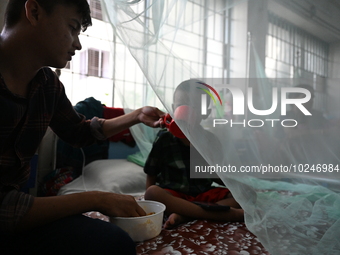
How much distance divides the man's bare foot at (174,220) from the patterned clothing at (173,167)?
179 mm

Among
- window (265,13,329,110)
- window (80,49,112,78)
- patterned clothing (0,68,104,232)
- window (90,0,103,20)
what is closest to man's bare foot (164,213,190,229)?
patterned clothing (0,68,104,232)

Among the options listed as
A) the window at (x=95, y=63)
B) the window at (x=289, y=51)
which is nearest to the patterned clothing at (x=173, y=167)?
the window at (x=289, y=51)

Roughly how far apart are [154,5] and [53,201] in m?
0.59

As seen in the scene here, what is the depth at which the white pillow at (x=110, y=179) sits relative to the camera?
58.9 inches

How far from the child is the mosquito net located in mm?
394

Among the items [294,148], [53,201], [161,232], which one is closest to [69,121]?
[53,201]

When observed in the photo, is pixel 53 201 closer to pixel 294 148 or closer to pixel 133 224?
pixel 133 224

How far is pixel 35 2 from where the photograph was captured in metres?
0.69

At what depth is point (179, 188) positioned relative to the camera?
118cm

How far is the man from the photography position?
58 cm

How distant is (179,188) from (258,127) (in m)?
0.67

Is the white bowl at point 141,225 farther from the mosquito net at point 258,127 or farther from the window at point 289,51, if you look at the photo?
the window at point 289,51

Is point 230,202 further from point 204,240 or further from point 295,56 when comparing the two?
point 295,56

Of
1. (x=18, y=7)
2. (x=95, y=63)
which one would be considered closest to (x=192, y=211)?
(x=18, y=7)
